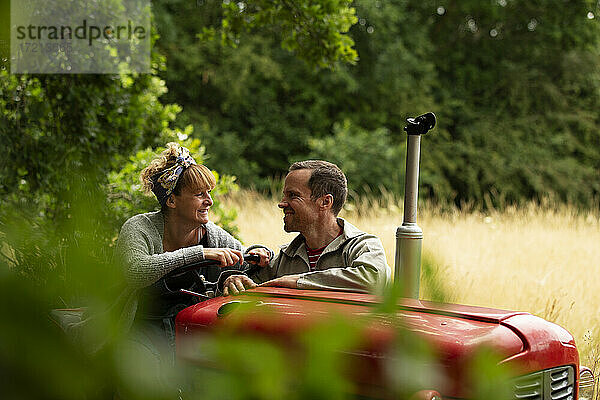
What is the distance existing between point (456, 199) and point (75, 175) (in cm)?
1985

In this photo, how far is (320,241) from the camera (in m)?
3.02

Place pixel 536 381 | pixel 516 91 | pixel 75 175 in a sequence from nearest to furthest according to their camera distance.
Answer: pixel 75 175, pixel 536 381, pixel 516 91

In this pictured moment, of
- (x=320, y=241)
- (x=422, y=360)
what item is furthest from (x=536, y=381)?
(x=422, y=360)

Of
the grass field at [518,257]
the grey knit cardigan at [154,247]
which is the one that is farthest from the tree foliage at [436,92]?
the grey knit cardigan at [154,247]

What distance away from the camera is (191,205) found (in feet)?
9.98

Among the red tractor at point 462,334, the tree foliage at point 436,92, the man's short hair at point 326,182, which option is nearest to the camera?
the red tractor at point 462,334

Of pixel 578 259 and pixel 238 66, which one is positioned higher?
pixel 238 66

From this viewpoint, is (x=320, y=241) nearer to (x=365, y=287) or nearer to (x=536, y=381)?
(x=365, y=287)

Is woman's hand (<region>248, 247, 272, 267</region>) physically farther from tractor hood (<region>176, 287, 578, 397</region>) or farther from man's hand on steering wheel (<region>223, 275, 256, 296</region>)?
tractor hood (<region>176, 287, 578, 397</region>)

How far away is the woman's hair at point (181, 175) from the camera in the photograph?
304 cm

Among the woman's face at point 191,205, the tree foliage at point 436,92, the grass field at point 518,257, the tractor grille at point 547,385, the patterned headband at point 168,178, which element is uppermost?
the tree foliage at point 436,92

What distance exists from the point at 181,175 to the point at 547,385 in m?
1.69

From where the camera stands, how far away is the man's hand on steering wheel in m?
2.68

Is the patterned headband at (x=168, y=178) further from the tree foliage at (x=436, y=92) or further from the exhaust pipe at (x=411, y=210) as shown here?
the tree foliage at (x=436, y=92)
